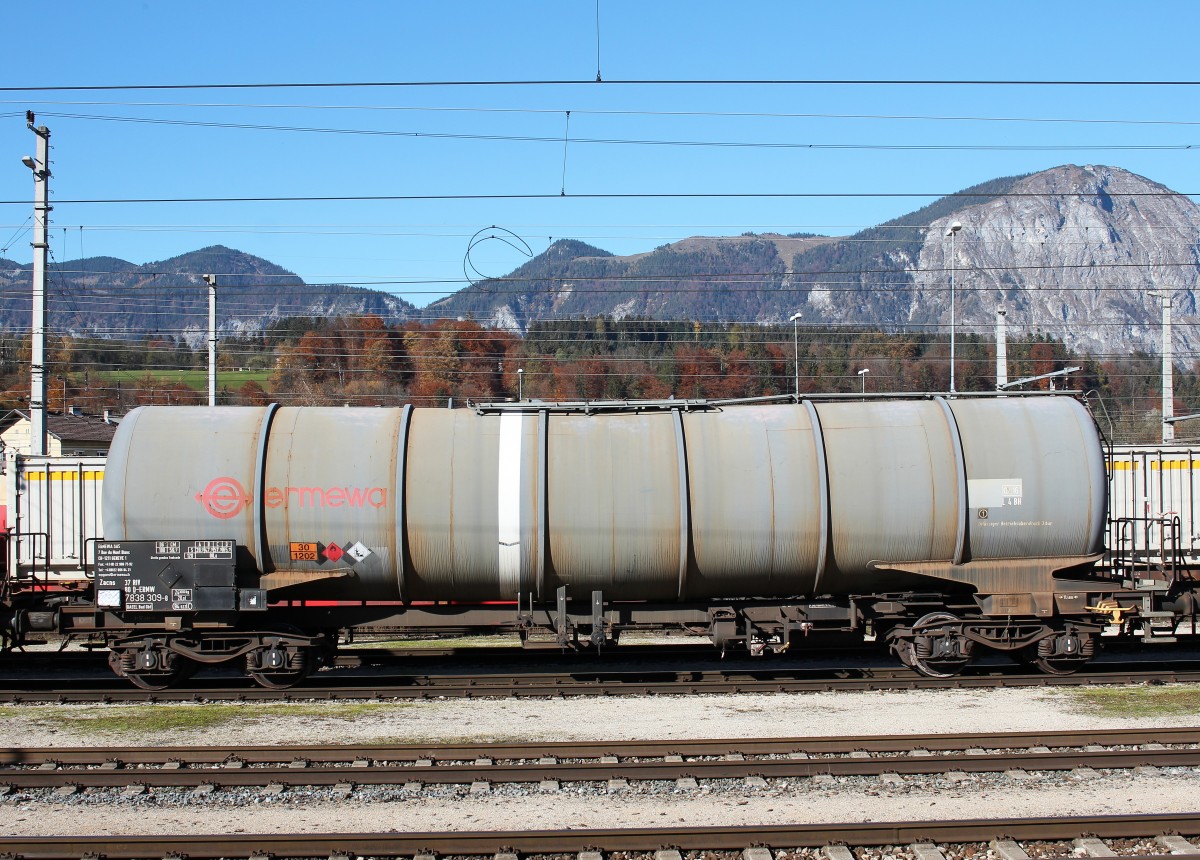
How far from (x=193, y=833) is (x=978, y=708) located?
9.20 metres

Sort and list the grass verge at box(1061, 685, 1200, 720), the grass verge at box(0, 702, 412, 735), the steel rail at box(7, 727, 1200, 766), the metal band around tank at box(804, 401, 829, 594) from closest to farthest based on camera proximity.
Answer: the steel rail at box(7, 727, 1200, 766) → the grass verge at box(0, 702, 412, 735) → the grass verge at box(1061, 685, 1200, 720) → the metal band around tank at box(804, 401, 829, 594)

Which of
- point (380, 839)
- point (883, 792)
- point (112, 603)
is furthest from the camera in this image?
point (112, 603)

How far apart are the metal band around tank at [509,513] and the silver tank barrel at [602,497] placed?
0.07ft

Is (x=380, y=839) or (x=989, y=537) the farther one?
(x=989, y=537)

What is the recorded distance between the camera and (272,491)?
1250 cm

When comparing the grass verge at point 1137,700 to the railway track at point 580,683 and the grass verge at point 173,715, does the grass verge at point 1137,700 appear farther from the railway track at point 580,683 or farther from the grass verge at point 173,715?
the grass verge at point 173,715

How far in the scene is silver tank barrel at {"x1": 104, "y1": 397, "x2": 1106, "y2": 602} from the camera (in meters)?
12.5

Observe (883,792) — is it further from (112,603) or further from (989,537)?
(112,603)

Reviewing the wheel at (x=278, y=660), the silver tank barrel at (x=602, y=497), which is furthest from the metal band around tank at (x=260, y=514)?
the wheel at (x=278, y=660)

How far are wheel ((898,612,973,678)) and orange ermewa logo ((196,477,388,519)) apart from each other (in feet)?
25.0

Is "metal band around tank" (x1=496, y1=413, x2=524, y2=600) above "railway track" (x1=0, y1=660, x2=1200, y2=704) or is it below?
above

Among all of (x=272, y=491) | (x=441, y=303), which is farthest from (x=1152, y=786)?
(x=441, y=303)

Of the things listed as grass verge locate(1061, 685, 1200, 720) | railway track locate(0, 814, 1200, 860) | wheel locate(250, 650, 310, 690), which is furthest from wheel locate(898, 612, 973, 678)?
wheel locate(250, 650, 310, 690)

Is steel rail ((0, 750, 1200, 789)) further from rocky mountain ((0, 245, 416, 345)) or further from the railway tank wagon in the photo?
rocky mountain ((0, 245, 416, 345))
